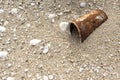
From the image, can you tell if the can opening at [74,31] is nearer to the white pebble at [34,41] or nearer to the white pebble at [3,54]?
the white pebble at [34,41]

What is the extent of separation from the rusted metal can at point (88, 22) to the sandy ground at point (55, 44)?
0.15 ft

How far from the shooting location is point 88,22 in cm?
203

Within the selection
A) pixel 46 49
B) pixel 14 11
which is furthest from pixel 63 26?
pixel 14 11

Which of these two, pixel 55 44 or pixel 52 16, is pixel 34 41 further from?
pixel 52 16

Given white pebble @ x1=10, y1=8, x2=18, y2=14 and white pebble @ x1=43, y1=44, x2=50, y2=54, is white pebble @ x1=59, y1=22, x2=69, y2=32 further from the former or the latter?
white pebble @ x1=10, y1=8, x2=18, y2=14

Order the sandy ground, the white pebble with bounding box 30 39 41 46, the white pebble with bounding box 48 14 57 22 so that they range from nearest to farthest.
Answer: the sandy ground, the white pebble with bounding box 30 39 41 46, the white pebble with bounding box 48 14 57 22

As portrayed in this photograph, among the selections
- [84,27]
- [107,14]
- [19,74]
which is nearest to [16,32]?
[19,74]

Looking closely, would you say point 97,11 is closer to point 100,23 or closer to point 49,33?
point 100,23

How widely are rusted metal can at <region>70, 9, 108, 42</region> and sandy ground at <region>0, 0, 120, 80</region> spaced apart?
4 cm

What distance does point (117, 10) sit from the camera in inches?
87.6

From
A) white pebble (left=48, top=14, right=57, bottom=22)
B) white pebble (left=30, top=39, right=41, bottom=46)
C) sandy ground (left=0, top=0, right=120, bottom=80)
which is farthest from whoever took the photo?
white pebble (left=48, top=14, right=57, bottom=22)

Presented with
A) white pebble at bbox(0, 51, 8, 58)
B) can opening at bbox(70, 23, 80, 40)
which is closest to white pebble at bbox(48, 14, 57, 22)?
can opening at bbox(70, 23, 80, 40)

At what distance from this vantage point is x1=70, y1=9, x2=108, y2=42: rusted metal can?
77.7 inches

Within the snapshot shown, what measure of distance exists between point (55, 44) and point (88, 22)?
0.27 m
